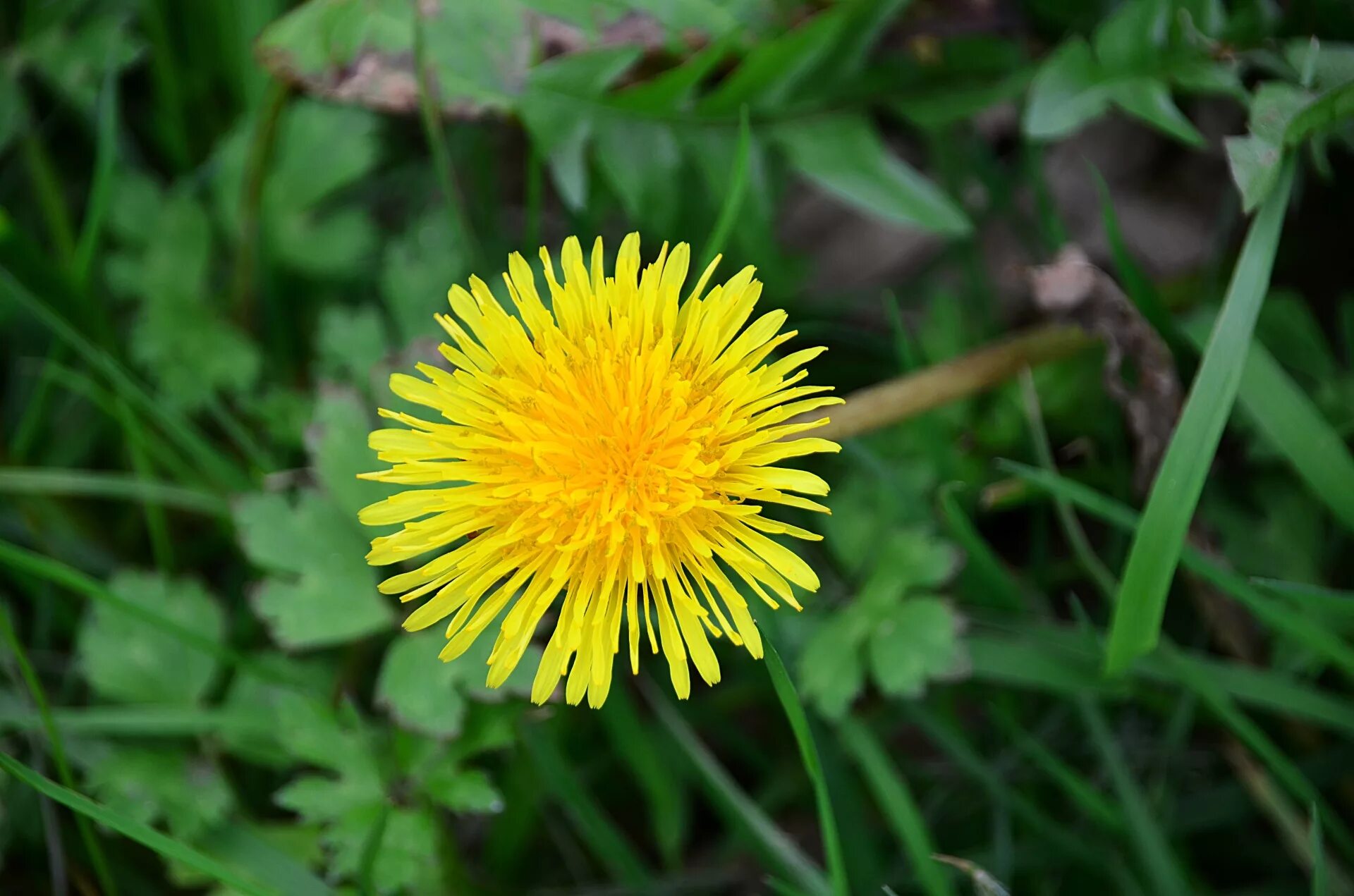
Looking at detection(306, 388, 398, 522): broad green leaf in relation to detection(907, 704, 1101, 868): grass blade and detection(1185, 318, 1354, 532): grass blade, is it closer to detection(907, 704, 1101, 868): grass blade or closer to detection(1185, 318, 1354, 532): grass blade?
detection(907, 704, 1101, 868): grass blade

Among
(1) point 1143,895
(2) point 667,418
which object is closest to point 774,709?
(1) point 1143,895

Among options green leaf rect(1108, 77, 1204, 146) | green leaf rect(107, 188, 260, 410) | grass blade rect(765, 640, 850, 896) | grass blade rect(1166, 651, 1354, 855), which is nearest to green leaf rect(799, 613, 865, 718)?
grass blade rect(765, 640, 850, 896)

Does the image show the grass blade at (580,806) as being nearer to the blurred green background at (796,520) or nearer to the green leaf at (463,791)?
the blurred green background at (796,520)

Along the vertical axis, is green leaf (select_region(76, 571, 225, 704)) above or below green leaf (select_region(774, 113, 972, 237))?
below

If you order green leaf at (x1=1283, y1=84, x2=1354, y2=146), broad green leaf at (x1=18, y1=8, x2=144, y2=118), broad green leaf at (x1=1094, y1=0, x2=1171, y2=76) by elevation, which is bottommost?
green leaf at (x1=1283, y1=84, x2=1354, y2=146)

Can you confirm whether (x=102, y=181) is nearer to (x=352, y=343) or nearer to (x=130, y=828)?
(x=352, y=343)

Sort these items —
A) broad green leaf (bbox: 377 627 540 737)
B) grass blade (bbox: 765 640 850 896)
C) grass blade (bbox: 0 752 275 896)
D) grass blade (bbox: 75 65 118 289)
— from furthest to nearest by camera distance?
grass blade (bbox: 75 65 118 289) < broad green leaf (bbox: 377 627 540 737) < grass blade (bbox: 0 752 275 896) < grass blade (bbox: 765 640 850 896)
